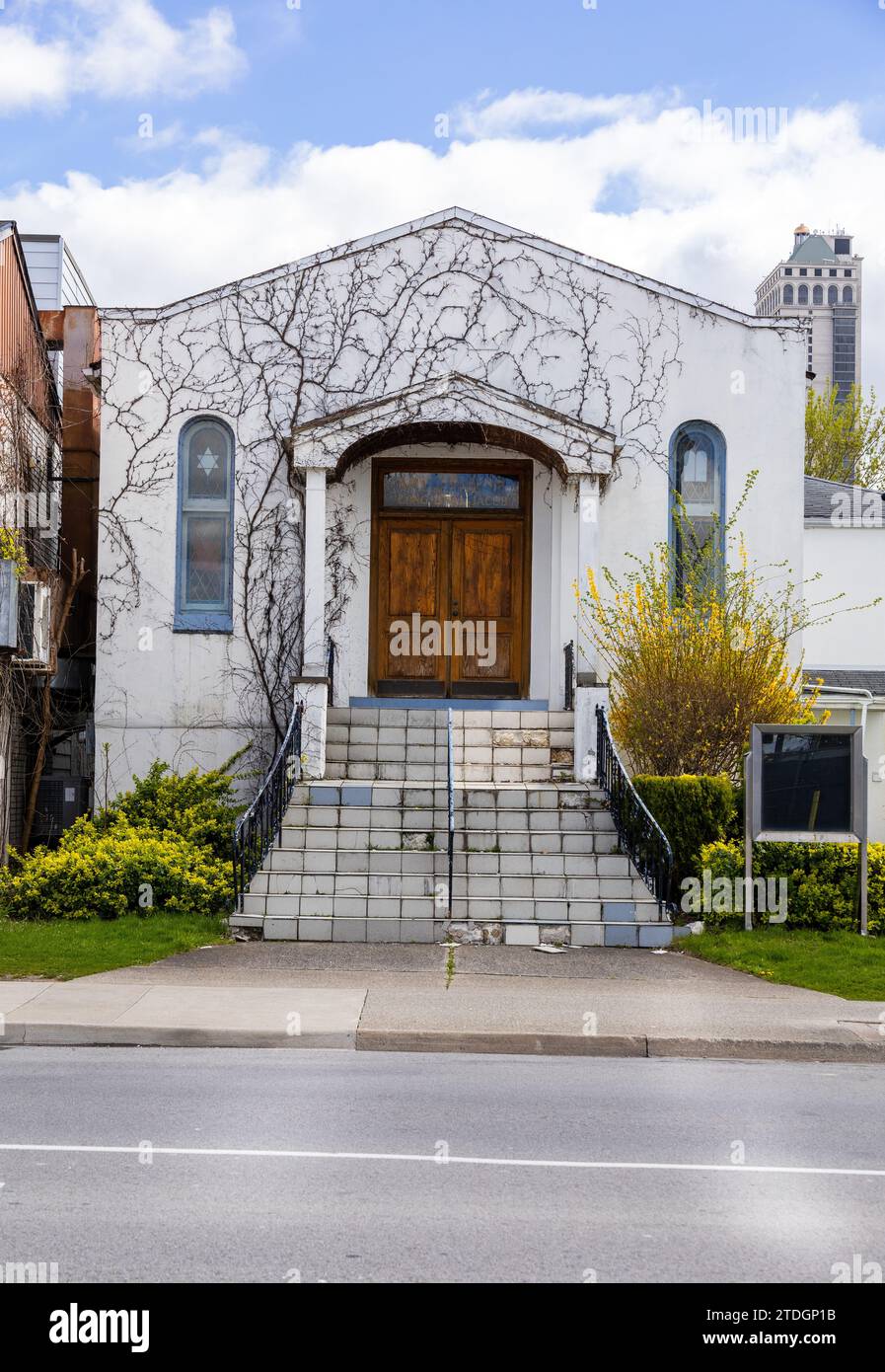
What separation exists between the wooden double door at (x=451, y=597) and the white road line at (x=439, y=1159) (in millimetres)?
11244

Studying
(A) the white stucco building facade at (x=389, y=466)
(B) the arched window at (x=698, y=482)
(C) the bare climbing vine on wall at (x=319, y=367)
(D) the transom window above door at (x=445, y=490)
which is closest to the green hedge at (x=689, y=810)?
(A) the white stucco building facade at (x=389, y=466)

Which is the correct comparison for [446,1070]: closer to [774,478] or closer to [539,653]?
[539,653]

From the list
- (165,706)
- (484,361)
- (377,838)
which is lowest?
(377,838)

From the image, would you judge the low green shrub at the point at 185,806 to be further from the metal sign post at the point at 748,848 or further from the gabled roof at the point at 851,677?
the gabled roof at the point at 851,677

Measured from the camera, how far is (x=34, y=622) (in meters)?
16.1

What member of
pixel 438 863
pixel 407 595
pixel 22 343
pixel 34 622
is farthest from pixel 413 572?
pixel 22 343

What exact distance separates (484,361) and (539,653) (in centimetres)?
379

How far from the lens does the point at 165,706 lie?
1714cm

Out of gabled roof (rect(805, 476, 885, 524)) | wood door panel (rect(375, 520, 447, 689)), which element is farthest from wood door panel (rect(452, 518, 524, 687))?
gabled roof (rect(805, 476, 885, 524))

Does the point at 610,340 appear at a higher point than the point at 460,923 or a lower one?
higher

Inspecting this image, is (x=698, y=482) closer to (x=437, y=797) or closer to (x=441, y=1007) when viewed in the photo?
(x=437, y=797)

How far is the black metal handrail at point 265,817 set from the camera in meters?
13.1

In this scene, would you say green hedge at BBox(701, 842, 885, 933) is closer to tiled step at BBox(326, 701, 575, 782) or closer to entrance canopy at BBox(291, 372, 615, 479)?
tiled step at BBox(326, 701, 575, 782)
